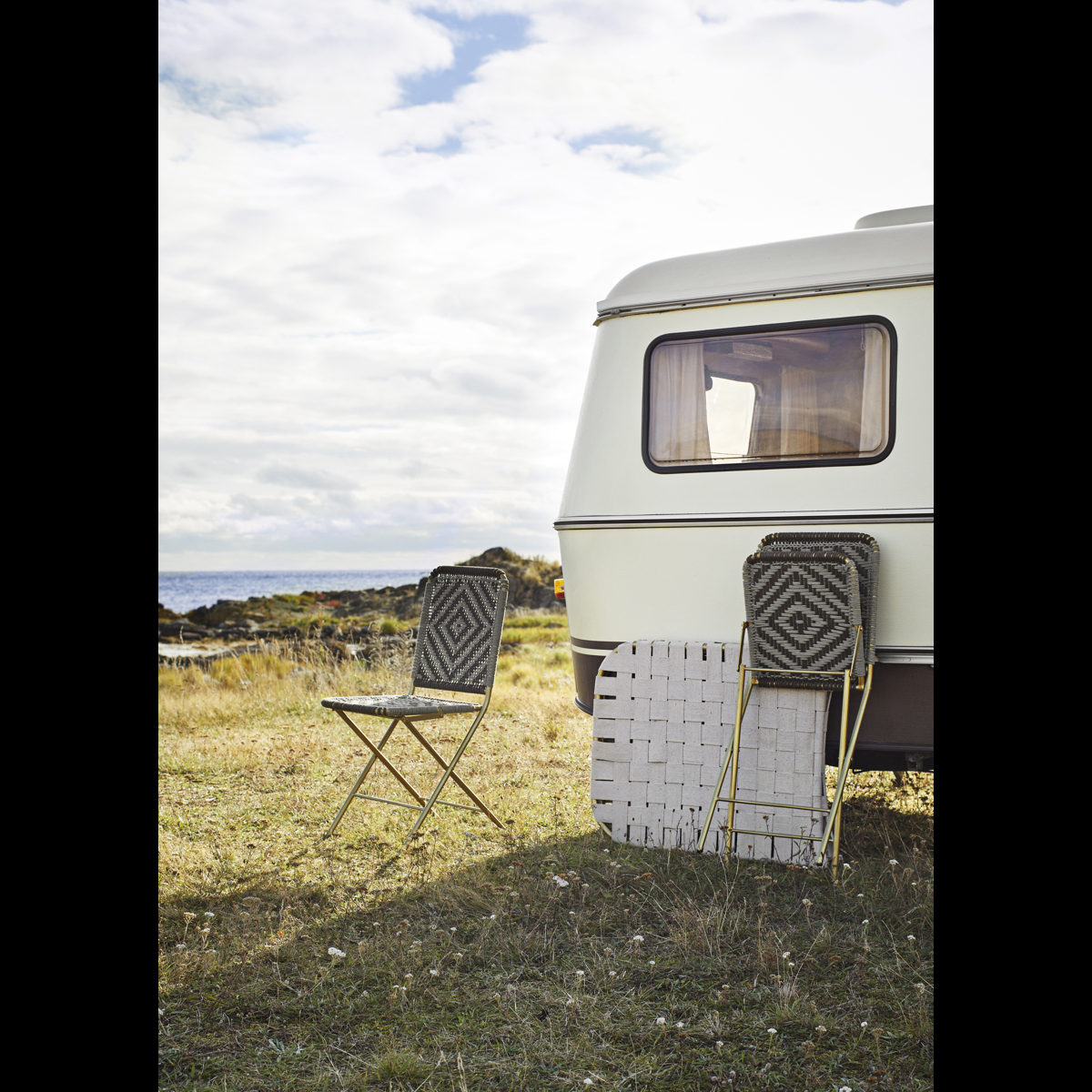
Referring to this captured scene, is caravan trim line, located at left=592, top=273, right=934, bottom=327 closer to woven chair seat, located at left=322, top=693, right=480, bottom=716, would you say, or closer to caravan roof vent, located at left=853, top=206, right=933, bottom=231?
caravan roof vent, located at left=853, top=206, right=933, bottom=231

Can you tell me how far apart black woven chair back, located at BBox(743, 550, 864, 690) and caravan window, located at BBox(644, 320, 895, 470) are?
0.48 meters

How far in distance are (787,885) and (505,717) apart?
3769 mm

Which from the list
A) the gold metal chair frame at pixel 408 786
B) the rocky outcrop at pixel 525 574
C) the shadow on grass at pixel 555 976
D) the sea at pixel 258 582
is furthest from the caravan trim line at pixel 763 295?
the sea at pixel 258 582

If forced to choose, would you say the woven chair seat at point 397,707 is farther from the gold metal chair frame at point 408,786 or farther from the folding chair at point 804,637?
the folding chair at point 804,637

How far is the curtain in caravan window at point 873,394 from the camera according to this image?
12.6 feet

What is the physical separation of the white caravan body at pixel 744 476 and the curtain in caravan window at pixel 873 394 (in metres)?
0.01

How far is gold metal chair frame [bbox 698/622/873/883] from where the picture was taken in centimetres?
360

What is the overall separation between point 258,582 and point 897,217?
68.1 m

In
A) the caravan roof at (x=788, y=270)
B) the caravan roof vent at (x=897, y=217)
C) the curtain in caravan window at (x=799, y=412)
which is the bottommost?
the curtain in caravan window at (x=799, y=412)

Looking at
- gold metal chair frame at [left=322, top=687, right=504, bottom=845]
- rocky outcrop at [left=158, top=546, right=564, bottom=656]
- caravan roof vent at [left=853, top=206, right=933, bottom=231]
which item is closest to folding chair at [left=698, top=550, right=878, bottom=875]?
gold metal chair frame at [left=322, top=687, right=504, bottom=845]

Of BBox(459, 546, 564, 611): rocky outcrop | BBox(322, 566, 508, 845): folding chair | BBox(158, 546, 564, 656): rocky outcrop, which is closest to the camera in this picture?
BBox(322, 566, 508, 845): folding chair

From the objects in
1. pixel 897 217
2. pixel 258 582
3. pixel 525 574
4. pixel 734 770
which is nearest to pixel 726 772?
pixel 734 770
